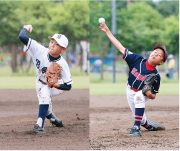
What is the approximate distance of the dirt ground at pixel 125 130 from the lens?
3391 millimetres

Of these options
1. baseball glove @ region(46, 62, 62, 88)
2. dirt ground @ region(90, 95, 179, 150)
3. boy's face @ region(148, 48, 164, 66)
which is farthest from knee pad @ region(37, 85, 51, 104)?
boy's face @ region(148, 48, 164, 66)

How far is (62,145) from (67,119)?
1847 millimetres

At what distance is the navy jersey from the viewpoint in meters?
3.98

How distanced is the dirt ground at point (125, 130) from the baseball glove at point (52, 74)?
80cm

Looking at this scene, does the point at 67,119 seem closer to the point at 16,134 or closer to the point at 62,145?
the point at 16,134

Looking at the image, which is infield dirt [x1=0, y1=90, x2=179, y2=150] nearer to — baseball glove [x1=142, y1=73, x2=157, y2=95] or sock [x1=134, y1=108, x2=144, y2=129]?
sock [x1=134, y1=108, x2=144, y2=129]

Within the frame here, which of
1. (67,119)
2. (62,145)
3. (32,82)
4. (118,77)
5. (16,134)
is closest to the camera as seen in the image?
(62,145)

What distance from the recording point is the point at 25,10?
14773 mm

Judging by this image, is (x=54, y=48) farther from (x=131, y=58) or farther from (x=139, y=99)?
(x=139, y=99)

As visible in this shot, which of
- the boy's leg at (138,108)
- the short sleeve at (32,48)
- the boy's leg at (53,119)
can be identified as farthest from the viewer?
the boy's leg at (53,119)

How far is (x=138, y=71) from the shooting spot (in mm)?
4000

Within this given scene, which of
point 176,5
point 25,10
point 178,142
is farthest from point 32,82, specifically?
point 176,5

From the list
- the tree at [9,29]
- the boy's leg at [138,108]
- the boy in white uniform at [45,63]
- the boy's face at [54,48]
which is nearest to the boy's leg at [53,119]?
the boy in white uniform at [45,63]

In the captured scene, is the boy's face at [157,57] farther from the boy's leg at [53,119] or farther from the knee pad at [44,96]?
the boy's leg at [53,119]
